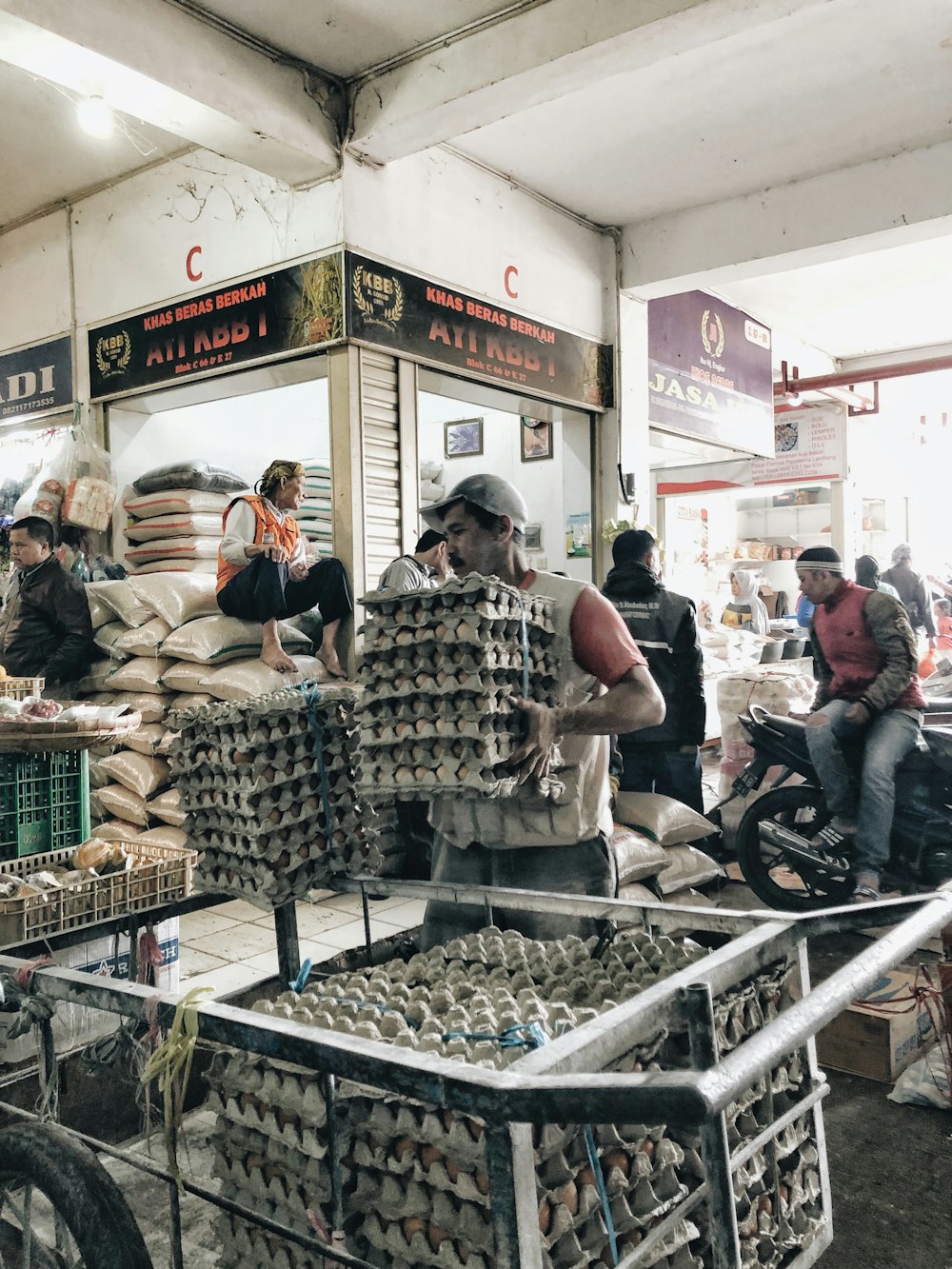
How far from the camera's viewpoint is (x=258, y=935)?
438 centimetres

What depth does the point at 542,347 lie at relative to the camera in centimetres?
638

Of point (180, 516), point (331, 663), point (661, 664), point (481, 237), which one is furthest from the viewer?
point (481, 237)

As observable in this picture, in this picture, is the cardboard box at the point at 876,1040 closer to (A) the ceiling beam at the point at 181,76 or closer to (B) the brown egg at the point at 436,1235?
(B) the brown egg at the point at 436,1235

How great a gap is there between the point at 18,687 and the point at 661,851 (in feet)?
9.29

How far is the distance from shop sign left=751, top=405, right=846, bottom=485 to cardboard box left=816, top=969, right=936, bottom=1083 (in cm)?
900

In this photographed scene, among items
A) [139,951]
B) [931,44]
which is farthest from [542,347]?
[139,951]

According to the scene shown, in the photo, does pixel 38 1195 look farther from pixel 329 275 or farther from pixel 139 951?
pixel 329 275

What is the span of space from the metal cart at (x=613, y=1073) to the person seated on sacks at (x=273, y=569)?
323 centimetres

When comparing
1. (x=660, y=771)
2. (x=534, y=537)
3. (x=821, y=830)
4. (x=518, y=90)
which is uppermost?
(x=518, y=90)

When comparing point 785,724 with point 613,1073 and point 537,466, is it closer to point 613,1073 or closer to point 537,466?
point 613,1073

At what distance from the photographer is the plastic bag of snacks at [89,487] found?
5848 mm

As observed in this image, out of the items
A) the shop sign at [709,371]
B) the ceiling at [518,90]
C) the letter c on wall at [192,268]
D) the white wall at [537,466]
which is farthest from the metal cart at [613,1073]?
the shop sign at [709,371]

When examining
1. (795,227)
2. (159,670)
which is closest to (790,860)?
(159,670)

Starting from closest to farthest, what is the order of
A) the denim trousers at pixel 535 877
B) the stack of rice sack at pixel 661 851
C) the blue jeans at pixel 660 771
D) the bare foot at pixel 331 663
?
the denim trousers at pixel 535 877 → the stack of rice sack at pixel 661 851 → the blue jeans at pixel 660 771 → the bare foot at pixel 331 663
